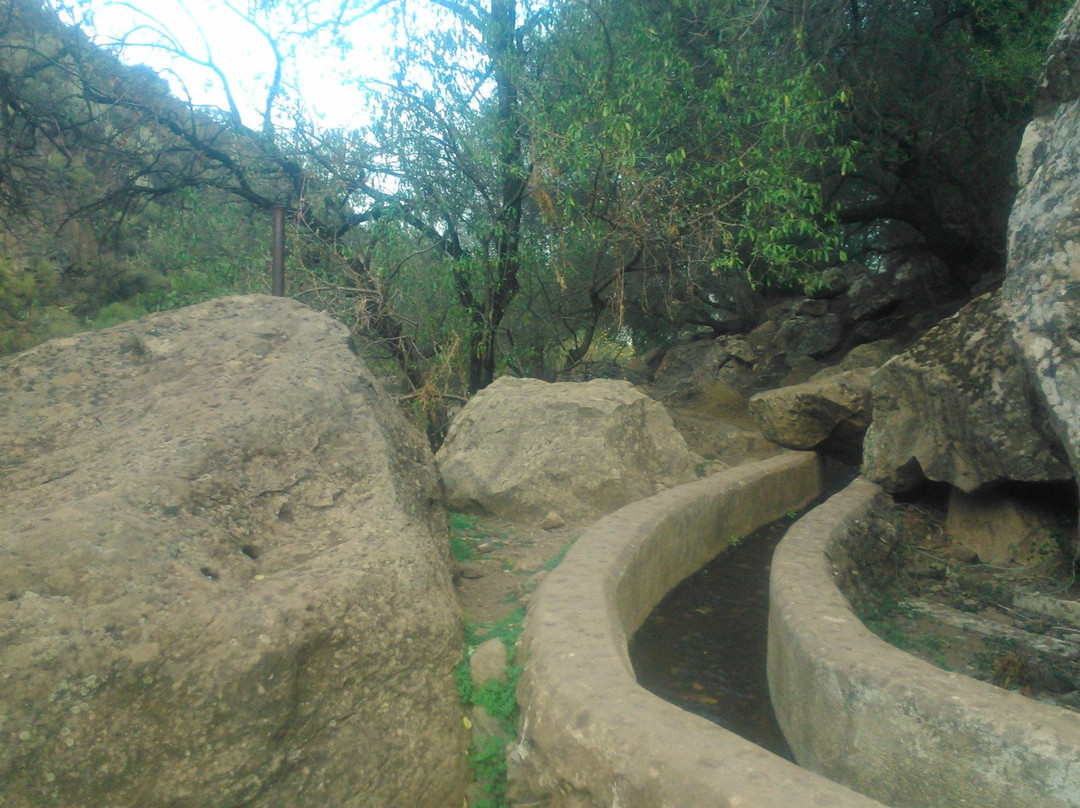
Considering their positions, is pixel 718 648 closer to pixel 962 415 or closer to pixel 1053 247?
pixel 962 415

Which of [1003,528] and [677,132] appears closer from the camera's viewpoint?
[1003,528]

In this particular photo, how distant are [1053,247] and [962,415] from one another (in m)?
1.60

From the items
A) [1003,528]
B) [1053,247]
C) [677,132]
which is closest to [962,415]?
[1003,528]

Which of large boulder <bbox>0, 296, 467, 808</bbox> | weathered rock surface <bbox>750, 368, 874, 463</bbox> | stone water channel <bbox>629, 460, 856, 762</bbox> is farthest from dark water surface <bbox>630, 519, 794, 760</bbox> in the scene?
weathered rock surface <bbox>750, 368, 874, 463</bbox>

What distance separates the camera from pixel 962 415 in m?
5.76

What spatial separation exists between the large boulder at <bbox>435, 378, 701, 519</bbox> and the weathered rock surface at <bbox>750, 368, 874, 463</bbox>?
2.30 m

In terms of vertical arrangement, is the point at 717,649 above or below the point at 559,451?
below

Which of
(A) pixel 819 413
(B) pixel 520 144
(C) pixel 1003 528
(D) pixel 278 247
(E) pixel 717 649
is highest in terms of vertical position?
(B) pixel 520 144

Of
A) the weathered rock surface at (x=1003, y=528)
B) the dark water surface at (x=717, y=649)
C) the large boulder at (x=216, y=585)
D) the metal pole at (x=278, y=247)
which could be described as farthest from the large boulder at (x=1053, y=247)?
the metal pole at (x=278, y=247)

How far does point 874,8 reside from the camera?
30.9ft

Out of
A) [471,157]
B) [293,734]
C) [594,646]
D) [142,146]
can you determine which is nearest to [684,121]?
[471,157]

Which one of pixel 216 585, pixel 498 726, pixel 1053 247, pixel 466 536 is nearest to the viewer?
pixel 216 585

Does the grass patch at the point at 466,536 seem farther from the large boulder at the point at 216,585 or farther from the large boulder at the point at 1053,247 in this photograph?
the large boulder at the point at 1053,247

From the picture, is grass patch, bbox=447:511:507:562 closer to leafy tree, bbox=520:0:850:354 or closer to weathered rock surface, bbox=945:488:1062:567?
leafy tree, bbox=520:0:850:354
